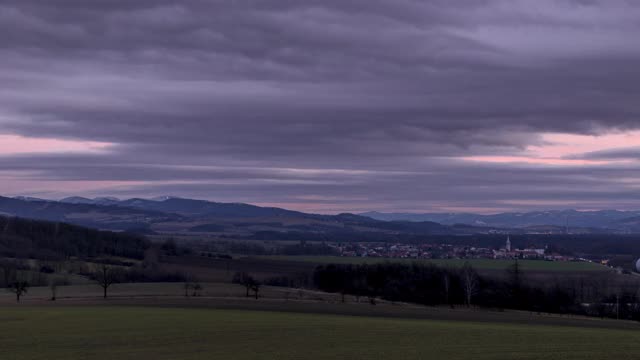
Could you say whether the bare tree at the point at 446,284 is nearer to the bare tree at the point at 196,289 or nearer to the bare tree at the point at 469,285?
the bare tree at the point at 469,285

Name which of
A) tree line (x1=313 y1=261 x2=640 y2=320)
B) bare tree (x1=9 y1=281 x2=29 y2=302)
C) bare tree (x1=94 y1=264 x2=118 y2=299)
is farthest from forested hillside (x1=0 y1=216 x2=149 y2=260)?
tree line (x1=313 y1=261 x2=640 y2=320)

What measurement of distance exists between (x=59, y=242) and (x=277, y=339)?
125 metres

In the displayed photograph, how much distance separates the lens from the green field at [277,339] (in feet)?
156

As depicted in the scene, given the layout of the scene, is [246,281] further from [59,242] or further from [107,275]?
[59,242]

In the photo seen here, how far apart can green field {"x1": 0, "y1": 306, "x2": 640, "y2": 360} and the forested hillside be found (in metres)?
88.8

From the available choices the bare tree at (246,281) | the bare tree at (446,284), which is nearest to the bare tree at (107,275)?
the bare tree at (246,281)

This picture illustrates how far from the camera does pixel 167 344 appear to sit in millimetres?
52594

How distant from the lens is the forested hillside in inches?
6471

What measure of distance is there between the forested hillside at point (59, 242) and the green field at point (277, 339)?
88.8 metres

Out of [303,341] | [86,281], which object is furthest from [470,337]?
[86,281]

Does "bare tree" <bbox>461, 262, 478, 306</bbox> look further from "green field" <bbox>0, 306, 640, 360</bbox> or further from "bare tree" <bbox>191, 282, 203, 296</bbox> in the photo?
"green field" <bbox>0, 306, 640, 360</bbox>

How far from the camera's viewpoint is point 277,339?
55625mm

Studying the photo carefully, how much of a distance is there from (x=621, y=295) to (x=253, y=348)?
7655 cm

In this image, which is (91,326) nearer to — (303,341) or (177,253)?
(303,341)
